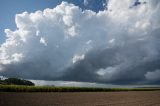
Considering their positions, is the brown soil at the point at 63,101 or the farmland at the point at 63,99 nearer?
the brown soil at the point at 63,101

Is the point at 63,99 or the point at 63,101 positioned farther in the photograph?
the point at 63,99

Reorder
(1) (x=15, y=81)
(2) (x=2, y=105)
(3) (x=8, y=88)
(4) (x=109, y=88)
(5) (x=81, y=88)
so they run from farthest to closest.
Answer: (1) (x=15, y=81), (4) (x=109, y=88), (5) (x=81, y=88), (3) (x=8, y=88), (2) (x=2, y=105)

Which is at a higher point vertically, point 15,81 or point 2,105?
point 15,81

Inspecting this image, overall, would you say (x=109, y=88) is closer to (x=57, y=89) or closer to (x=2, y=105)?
(x=57, y=89)

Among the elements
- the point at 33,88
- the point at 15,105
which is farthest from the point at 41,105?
the point at 33,88

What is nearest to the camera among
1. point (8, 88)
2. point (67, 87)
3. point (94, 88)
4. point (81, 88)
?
point (8, 88)

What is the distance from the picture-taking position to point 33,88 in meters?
56.6

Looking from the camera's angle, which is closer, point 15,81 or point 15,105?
point 15,105

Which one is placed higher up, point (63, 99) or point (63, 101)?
point (63, 99)

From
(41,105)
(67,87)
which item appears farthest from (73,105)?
(67,87)

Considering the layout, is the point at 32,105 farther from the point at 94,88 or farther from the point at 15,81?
the point at 15,81

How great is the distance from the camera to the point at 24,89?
53.6 metres

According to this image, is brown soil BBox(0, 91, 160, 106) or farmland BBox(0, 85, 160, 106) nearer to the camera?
brown soil BBox(0, 91, 160, 106)

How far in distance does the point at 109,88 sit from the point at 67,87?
30059 mm
